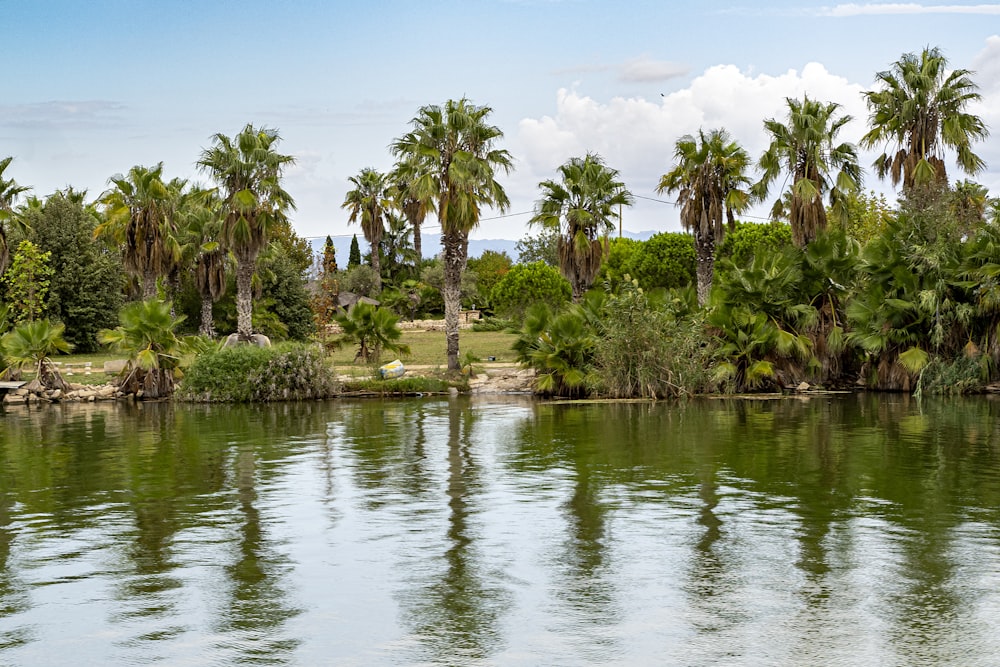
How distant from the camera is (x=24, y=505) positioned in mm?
14094

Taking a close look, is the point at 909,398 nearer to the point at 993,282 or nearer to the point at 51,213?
the point at 993,282

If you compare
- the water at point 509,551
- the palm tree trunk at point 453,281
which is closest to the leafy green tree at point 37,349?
the palm tree trunk at point 453,281

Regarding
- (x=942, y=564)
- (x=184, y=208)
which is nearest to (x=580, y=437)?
(x=942, y=564)

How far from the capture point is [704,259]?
41812 mm

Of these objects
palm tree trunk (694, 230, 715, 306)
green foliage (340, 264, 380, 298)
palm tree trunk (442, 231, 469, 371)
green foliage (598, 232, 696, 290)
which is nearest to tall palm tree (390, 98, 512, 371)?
palm tree trunk (442, 231, 469, 371)

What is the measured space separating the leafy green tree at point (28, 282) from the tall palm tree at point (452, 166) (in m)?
17.3

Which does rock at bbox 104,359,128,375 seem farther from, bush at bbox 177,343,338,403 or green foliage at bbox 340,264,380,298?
green foliage at bbox 340,264,380,298

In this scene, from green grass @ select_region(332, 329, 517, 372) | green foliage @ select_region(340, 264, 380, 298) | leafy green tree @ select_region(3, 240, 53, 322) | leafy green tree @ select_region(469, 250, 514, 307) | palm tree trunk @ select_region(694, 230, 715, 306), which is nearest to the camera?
green grass @ select_region(332, 329, 517, 372)

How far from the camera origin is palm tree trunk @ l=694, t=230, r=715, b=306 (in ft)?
136

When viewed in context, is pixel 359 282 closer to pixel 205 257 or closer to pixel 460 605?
pixel 205 257

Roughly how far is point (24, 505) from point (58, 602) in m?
5.62

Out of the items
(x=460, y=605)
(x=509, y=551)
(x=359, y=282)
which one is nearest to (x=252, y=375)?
(x=509, y=551)

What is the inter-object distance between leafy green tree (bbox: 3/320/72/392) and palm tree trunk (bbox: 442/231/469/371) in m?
11.4

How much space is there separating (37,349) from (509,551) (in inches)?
1038
